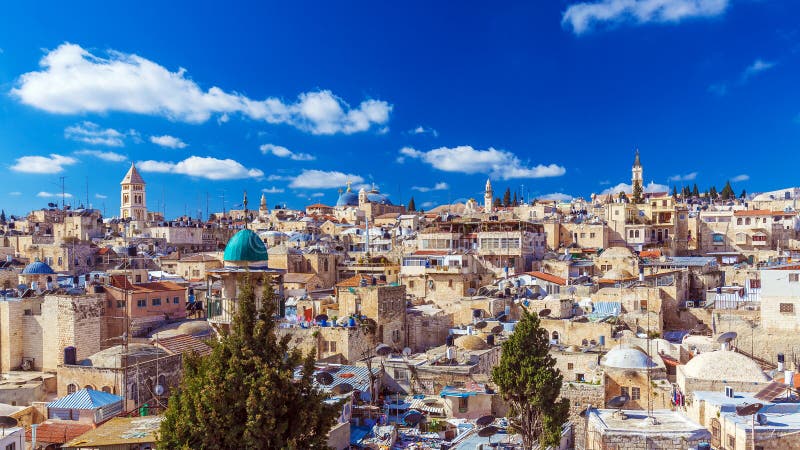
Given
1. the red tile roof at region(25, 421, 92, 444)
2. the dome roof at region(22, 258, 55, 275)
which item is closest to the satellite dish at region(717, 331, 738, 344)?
the red tile roof at region(25, 421, 92, 444)

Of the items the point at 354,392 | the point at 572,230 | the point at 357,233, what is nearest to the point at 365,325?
the point at 354,392

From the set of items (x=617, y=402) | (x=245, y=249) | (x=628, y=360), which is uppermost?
(x=245, y=249)

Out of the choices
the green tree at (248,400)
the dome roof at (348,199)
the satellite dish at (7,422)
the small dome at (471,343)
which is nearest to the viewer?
the green tree at (248,400)

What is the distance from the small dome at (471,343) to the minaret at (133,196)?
7158cm

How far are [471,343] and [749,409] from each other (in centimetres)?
1309

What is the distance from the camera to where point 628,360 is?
66.5ft

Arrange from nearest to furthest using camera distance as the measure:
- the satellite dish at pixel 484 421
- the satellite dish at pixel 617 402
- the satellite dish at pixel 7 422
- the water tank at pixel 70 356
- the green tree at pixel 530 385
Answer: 1. the satellite dish at pixel 7 422
2. the green tree at pixel 530 385
3. the satellite dish at pixel 484 421
4. the satellite dish at pixel 617 402
5. the water tank at pixel 70 356

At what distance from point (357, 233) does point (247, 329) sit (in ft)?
203

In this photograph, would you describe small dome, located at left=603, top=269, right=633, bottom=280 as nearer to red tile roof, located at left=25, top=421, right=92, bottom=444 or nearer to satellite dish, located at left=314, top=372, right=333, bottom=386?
satellite dish, located at left=314, top=372, right=333, bottom=386

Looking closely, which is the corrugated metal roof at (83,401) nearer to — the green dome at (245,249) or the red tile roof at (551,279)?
the green dome at (245,249)

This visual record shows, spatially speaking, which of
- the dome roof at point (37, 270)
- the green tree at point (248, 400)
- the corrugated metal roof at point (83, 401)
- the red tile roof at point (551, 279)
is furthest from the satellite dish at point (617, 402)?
the dome roof at point (37, 270)

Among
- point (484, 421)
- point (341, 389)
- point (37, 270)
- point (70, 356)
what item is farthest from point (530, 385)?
point (37, 270)

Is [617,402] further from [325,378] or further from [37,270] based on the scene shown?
[37,270]

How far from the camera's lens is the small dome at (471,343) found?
2555cm
